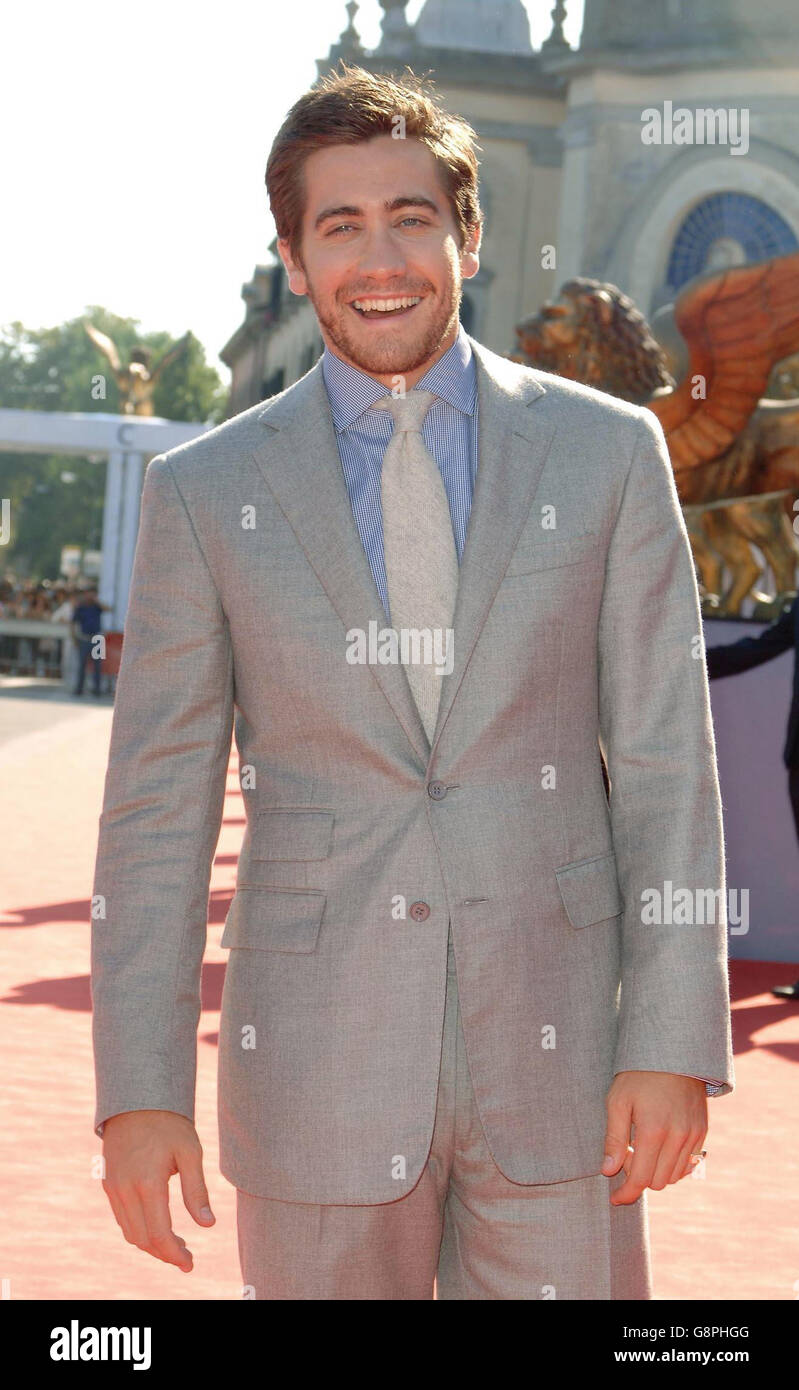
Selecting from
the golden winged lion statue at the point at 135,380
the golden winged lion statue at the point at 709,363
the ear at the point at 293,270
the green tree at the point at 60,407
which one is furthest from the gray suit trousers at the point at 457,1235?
the green tree at the point at 60,407

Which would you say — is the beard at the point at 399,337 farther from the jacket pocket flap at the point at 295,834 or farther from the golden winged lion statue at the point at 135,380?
the golden winged lion statue at the point at 135,380

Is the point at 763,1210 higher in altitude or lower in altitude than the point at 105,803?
lower

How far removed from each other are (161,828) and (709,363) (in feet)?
27.5

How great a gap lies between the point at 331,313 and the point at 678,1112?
3.57 ft

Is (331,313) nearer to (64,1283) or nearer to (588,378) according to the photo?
(64,1283)

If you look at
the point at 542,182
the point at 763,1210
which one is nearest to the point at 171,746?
the point at 763,1210

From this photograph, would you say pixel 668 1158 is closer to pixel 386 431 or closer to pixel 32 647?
pixel 386 431

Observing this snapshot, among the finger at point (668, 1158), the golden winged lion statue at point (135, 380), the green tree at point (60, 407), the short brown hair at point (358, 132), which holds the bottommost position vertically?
the finger at point (668, 1158)

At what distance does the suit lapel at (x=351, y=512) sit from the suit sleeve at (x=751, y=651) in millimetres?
7173

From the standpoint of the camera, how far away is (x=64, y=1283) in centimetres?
434

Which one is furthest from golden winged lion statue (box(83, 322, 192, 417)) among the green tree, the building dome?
the green tree

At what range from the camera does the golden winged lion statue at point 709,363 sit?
10203 millimetres

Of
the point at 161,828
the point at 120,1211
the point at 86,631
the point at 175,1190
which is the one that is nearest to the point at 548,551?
the point at 161,828

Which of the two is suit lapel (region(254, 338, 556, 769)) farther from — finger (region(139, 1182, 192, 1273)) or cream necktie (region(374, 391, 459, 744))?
finger (region(139, 1182, 192, 1273))
